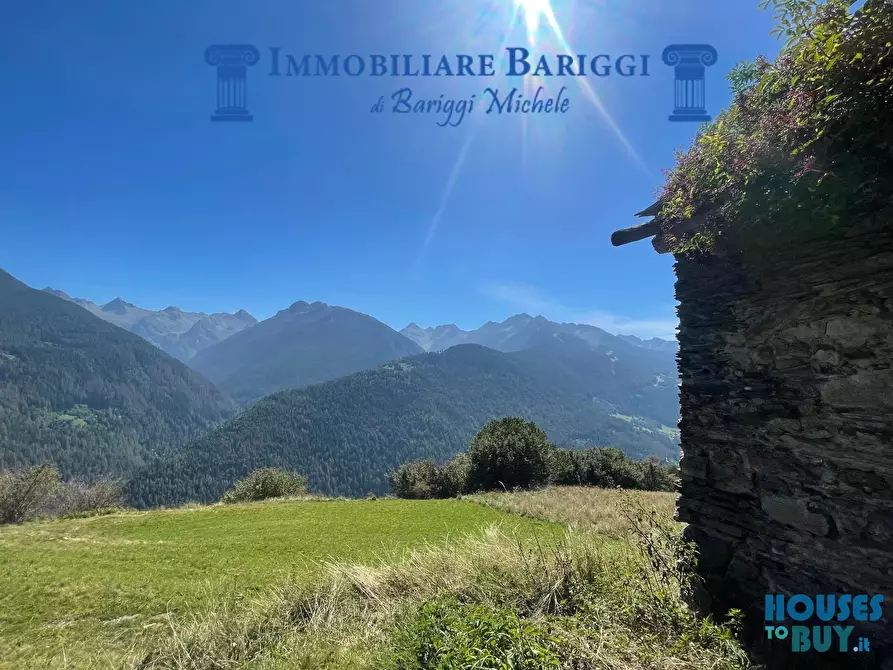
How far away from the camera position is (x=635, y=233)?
5484 mm

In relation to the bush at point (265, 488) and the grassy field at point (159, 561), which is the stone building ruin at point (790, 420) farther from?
the bush at point (265, 488)

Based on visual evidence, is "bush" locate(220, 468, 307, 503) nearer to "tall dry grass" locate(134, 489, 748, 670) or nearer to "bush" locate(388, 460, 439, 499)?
"bush" locate(388, 460, 439, 499)

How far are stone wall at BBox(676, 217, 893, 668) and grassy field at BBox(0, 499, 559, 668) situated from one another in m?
4.13

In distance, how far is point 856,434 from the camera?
3.58 m

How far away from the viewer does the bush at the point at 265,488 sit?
3541cm

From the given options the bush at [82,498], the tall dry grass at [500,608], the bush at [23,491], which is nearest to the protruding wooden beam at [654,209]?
the tall dry grass at [500,608]

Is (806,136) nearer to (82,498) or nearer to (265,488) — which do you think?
(265,488)

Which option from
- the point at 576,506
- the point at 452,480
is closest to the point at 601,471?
the point at 452,480

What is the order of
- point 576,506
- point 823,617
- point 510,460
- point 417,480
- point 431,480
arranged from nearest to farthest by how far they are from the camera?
1. point 823,617
2. point 576,506
3. point 510,460
4. point 431,480
5. point 417,480

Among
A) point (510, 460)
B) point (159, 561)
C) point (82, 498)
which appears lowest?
point (82, 498)

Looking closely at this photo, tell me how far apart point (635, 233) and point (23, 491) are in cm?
3517

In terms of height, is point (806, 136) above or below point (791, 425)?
above

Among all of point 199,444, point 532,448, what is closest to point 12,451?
point 199,444

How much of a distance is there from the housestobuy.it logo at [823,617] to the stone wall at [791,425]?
0.07 m
